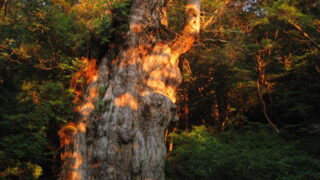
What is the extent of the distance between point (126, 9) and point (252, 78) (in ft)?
30.5

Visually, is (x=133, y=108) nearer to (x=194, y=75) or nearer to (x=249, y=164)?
(x=249, y=164)

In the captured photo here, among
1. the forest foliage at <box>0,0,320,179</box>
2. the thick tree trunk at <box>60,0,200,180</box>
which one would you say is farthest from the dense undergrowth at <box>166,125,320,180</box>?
the thick tree trunk at <box>60,0,200,180</box>

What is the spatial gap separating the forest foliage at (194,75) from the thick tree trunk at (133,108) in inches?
24.1

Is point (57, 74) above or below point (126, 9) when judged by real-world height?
below

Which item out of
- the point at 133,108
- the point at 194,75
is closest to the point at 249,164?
the point at 133,108

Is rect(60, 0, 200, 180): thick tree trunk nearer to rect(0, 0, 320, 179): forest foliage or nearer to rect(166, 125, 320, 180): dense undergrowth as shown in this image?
rect(0, 0, 320, 179): forest foliage

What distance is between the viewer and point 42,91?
385 inches

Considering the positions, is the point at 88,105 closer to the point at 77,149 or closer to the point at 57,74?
the point at 77,149

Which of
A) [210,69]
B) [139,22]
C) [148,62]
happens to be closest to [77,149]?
[148,62]

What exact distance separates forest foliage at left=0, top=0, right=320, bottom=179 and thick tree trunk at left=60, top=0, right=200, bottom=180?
61 centimetres

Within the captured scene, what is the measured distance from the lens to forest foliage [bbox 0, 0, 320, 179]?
8.32m

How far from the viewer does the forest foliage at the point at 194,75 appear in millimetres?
8320

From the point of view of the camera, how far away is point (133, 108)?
6.21 m

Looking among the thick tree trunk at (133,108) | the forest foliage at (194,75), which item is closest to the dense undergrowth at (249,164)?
the forest foliage at (194,75)
